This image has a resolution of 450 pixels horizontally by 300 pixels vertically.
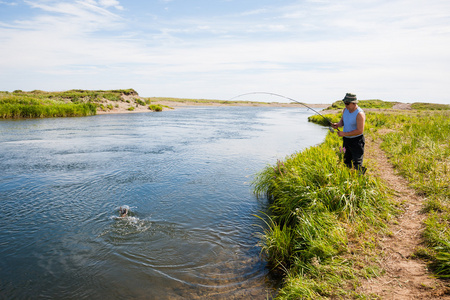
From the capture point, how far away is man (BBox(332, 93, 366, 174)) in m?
6.38

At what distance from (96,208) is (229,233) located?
4048mm

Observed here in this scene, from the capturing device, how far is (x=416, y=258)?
409 centimetres

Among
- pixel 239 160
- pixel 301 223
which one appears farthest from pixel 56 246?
pixel 239 160

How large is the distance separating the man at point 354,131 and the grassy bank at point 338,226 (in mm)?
453

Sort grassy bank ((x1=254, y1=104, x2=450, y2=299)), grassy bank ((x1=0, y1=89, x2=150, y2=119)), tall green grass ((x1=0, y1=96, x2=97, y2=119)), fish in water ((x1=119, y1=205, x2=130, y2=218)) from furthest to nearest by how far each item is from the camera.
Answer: grassy bank ((x1=0, y1=89, x2=150, y2=119)), tall green grass ((x1=0, y1=96, x2=97, y2=119)), fish in water ((x1=119, y1=205, x2=130, y2=218)), grassy bank ((x1=254, y1=104, x2=450, y2=299))

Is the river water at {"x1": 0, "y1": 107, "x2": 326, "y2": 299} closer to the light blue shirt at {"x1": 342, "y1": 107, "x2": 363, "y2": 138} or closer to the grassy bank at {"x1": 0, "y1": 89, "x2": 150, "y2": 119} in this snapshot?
the light blue shirt at {"x1": 342, "y1": 107, "x2": 363, "y2": 138}

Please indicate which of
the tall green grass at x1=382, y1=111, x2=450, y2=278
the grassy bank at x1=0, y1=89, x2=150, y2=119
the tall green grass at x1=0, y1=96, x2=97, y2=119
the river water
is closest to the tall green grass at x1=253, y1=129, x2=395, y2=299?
the river water

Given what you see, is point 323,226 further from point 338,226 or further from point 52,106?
point 52,106

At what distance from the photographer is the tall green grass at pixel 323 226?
394 centimetres

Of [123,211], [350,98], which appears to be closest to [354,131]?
[350,98]

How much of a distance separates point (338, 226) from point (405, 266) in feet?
3.78

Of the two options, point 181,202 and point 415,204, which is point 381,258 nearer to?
point 415,204

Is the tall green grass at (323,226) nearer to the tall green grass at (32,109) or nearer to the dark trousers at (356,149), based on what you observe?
the dark trousers at (356,149)

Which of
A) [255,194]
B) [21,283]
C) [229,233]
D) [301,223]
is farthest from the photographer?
[255,194]
